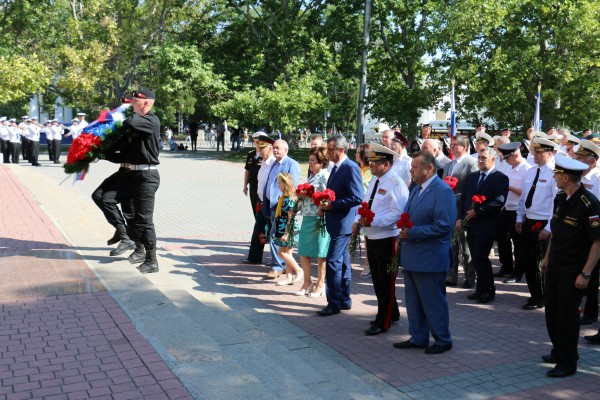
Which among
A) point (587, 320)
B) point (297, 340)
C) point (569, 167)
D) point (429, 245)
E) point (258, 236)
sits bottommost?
point (297, 340)

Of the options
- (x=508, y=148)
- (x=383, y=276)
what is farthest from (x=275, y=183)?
(x=508, y=148)

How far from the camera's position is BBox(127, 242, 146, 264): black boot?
8.61 metres

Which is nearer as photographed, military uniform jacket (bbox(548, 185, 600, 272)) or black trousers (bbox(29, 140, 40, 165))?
military uniform jacket (bbox(548, 185, 600, 272))

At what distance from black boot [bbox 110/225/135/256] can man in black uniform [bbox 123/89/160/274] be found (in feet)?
2.78

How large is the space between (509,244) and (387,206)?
135 inches

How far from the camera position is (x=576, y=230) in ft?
17.3

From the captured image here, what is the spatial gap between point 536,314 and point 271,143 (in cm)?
426

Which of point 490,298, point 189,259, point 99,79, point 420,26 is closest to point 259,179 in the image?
point 189,259

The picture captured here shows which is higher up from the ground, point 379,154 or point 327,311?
point 379,154

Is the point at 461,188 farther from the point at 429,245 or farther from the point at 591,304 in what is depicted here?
the point at 429,245

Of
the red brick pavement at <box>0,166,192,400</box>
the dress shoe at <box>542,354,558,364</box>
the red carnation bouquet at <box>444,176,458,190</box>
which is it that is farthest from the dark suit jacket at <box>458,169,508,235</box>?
the red brick pavement at <box>0,166,192,400</box>

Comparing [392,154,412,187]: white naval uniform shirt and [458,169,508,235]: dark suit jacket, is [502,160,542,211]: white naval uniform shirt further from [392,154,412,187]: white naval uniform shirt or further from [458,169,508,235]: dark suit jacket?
[392,154,412,187]: white naval uniform shirt

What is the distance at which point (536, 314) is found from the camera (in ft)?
23.8

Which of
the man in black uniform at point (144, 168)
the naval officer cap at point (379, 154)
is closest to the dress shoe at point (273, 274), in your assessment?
the man in black uniform at point (144, 168)
